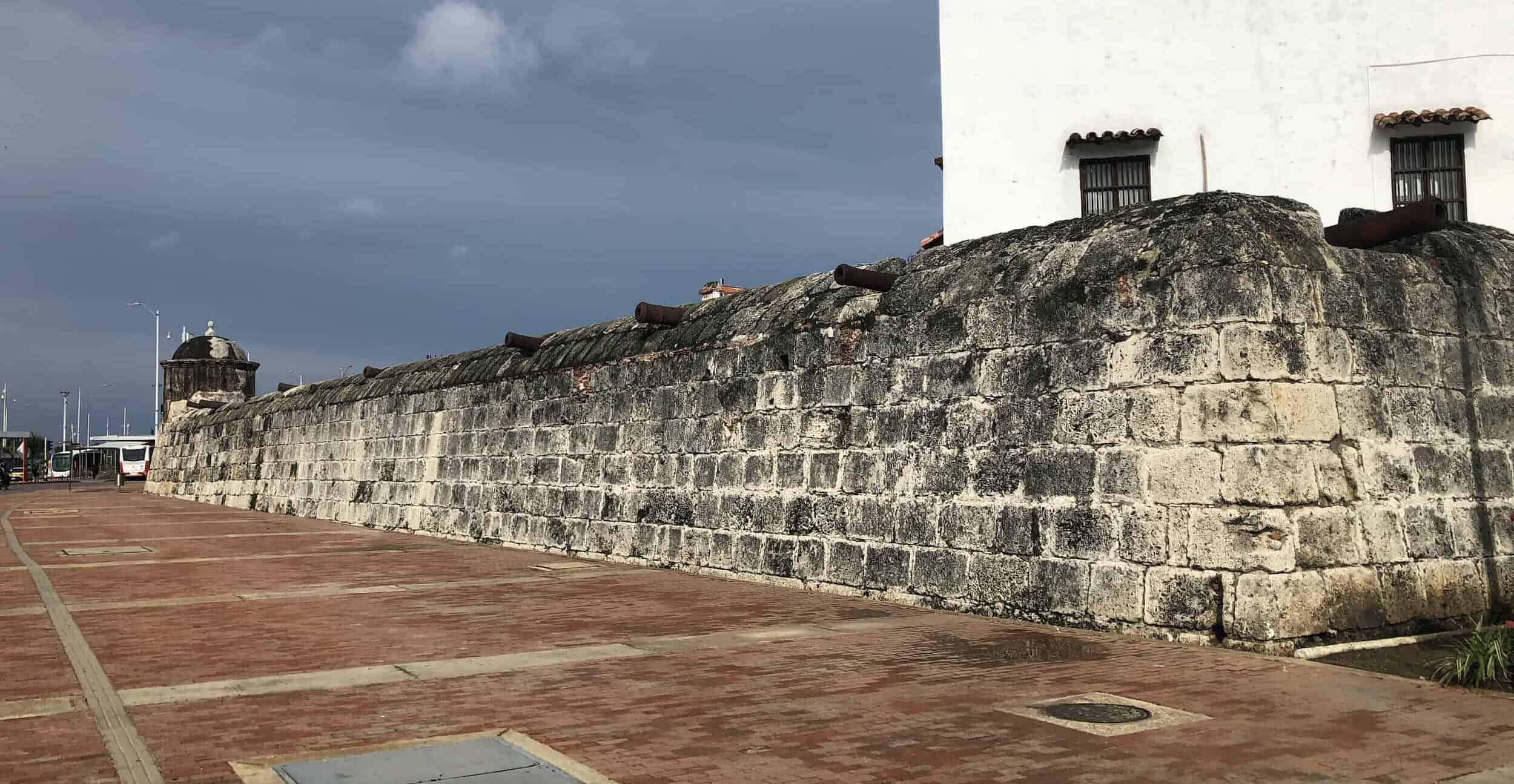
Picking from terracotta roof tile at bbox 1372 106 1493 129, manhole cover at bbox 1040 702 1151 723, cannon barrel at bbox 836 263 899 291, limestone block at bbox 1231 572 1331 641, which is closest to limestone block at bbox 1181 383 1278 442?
limestone block at bbox 1231 572 1331 641

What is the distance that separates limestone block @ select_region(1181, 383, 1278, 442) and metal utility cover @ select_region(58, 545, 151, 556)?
12233mm

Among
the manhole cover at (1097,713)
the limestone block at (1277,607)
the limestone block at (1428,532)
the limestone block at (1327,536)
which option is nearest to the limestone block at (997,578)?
the limestone block at (1277,607)

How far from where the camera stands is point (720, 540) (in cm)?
1034

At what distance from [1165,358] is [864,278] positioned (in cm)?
279

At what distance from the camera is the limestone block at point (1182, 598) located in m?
6.31

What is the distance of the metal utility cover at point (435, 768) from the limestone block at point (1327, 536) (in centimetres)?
425

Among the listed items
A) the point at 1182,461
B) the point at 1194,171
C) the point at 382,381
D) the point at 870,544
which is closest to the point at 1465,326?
the point at 1182,461

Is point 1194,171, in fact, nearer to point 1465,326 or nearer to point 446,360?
point 1465,326

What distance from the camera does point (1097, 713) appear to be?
4.92 meters

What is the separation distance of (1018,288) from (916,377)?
1.11 metres

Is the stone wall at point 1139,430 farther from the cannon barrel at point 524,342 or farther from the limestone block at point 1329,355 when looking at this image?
the cannon barrel at point 524,342

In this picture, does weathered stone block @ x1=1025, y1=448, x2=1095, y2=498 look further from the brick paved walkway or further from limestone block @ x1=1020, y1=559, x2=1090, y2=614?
the brick paved walkway

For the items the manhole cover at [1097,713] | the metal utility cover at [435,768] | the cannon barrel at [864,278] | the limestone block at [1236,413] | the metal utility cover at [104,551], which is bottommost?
the metal utility cover at [435,768]

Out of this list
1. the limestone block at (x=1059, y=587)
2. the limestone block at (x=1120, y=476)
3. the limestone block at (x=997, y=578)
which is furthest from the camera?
the limestone block at (x=997, y=578)
